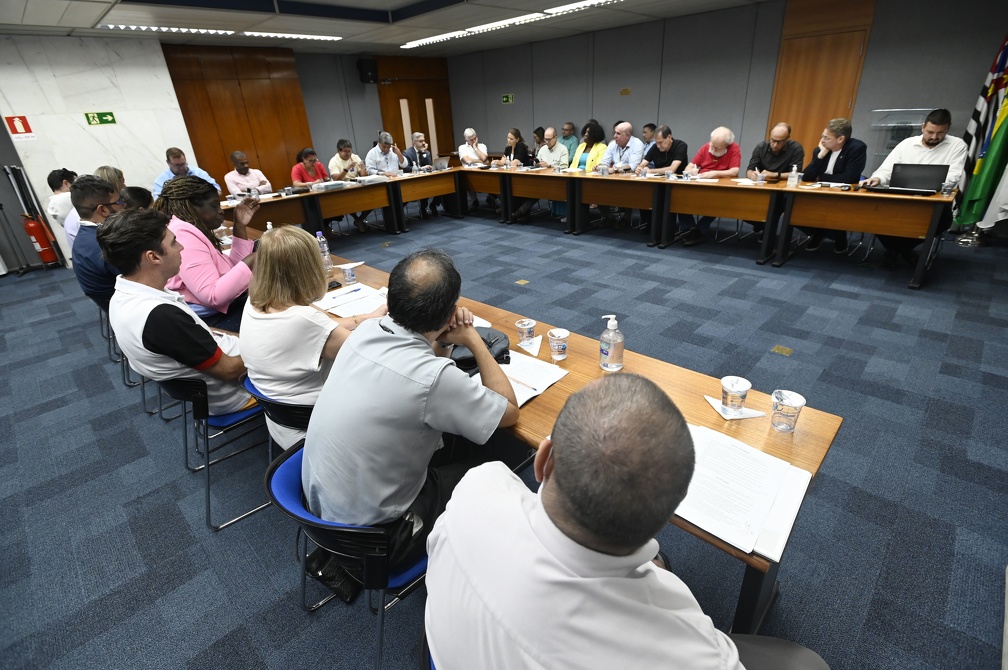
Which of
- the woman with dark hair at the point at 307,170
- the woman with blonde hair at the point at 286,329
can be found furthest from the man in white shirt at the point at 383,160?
the woman with blonde hair at the point at 286,329

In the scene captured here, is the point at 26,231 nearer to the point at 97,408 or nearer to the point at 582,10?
the point at 97,408

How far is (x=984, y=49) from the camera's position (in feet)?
16.8

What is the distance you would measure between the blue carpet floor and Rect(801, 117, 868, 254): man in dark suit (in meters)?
1.22

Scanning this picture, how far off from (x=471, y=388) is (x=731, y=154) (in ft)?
18.6

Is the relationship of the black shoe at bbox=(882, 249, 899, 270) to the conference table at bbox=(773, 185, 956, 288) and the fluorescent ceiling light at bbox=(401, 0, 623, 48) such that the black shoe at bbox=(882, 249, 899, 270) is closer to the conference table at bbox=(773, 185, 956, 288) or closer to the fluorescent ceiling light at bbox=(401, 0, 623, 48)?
the conference table at bbox=(773, 185, 956, 288)

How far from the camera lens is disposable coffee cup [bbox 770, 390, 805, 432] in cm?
136

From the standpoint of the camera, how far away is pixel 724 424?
1438 mm

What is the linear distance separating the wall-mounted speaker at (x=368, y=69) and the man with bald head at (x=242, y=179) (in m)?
3.93

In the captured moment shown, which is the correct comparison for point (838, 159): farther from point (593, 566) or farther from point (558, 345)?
point (593, 566)

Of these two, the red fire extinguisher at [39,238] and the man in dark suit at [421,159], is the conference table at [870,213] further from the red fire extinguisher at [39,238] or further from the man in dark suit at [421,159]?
the red fire extinguisher at [39,238]

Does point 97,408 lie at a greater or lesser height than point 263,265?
lesser

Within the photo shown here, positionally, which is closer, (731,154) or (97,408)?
(97,408)

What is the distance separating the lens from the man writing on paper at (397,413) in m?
1.18

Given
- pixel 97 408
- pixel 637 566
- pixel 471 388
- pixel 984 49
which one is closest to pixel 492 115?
pixel 984 49
